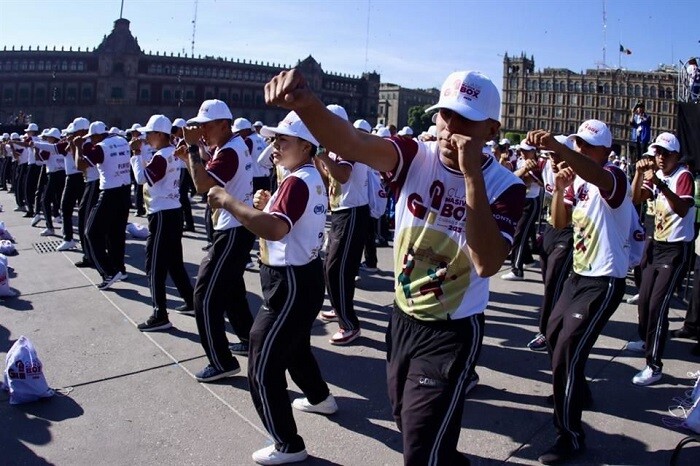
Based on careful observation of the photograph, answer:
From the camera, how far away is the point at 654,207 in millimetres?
6234

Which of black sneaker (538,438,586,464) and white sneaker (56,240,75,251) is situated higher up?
white sneaker (56,240,75,251)

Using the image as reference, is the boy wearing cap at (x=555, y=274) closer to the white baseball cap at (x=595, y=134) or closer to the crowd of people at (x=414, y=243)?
the crowd of people at (x=414, y=243)

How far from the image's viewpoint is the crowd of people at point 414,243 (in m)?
→ 2.51

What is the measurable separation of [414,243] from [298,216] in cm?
119

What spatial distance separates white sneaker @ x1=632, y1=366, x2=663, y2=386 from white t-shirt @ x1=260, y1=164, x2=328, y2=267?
10.8 feet

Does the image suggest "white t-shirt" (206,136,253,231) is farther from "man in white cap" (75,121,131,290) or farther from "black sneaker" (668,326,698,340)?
"black sneaker" (668,326,698,340)

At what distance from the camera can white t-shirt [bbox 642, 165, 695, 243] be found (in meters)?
5.64

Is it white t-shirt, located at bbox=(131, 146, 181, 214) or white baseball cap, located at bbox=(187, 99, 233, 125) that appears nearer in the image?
white baseball cap, located at bbox=(187, 99, 233, 125)

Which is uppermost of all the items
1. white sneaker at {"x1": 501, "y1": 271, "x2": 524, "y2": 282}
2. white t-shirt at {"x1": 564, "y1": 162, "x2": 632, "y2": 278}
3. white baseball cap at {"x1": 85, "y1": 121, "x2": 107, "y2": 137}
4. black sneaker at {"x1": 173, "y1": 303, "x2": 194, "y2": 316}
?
white baseball cap at {"x1": 85, "y1": 121, "x2": 107, "y2": 137}

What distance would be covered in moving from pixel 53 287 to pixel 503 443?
6.42 metres

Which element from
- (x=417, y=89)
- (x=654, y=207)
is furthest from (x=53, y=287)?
(x=417, y=89)

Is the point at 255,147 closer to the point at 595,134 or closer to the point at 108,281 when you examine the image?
the point at 108,281

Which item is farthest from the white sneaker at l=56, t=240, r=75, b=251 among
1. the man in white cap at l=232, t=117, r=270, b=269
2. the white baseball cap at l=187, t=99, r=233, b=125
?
the white baseball cap at l=187, t=99, r=233, b=125

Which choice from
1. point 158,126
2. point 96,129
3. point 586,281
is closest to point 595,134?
point 586,281
